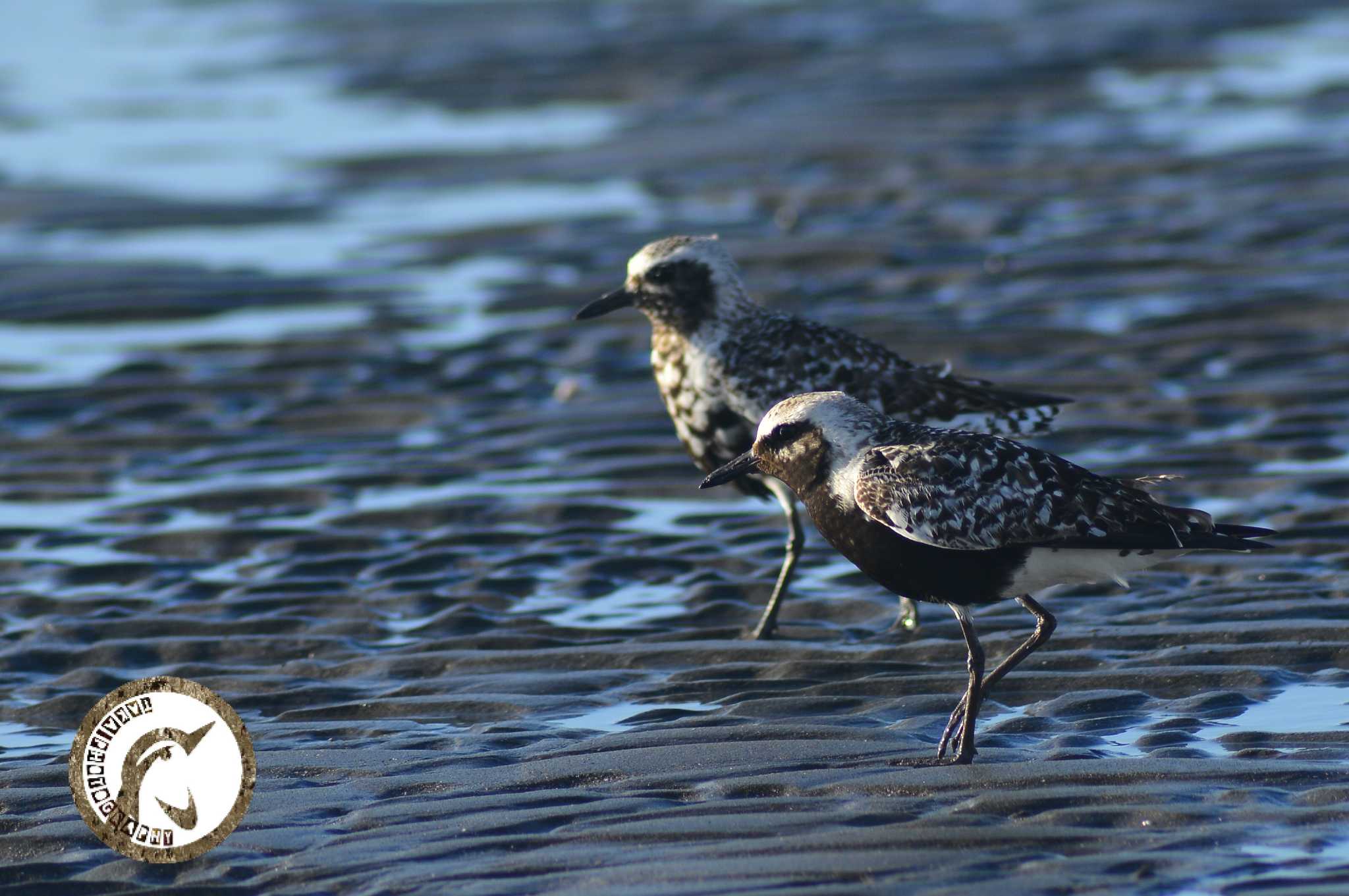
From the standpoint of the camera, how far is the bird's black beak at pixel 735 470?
7.45 metres

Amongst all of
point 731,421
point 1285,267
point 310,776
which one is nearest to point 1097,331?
point 1285,267

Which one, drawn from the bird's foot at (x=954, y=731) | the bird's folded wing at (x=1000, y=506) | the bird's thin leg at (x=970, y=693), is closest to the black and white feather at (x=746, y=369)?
the bird's folded wing at (x=1000, y=506)

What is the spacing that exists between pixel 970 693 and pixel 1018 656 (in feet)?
1.26

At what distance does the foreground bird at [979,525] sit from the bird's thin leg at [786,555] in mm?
1377

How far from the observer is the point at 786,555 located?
8.83 metres

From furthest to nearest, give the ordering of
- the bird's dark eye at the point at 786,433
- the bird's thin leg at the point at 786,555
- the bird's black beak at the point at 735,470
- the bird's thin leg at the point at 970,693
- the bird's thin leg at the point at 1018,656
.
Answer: the bird's thin leg at the point at 786,555 < the bird's black beak at the point at 735,470 < the bird's dark eye at the point at 786,433 < the bird's thin leg at the point at 1018,656 < the bird's thin leg at the point at 970,693

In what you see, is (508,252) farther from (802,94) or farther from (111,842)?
(111,842)

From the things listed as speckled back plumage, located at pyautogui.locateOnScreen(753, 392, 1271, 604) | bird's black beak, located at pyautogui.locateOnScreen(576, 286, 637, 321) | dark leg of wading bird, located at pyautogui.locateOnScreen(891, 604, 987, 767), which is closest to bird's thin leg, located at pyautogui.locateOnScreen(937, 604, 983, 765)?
dark leg of wading bird, located at pyautogui.locateOnScreen(891, 604, 987, 767)

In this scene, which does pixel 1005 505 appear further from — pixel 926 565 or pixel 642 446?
pixel 642 446

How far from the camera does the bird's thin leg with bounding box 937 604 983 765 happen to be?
6.54 meters

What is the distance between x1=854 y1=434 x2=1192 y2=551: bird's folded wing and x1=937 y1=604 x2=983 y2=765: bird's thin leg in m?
0.34

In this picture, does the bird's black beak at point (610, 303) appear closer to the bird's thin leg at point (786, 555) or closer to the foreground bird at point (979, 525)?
the bird's thin leg at point (786, 555)

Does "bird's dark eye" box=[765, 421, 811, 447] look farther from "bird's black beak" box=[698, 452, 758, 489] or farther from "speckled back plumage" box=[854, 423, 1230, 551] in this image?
"speckled back plumage" box=[854, 423, 1230, 551]

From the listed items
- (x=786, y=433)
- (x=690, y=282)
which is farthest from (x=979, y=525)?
(x=690, y=282)
